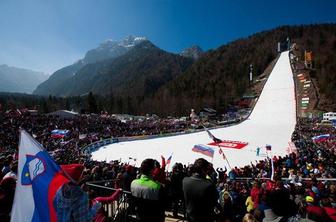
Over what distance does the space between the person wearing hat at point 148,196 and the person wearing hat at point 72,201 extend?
91cm

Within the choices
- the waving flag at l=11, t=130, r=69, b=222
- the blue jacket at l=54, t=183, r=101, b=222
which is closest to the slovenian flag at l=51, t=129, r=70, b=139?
the waving flag at l=11, t=130, r=69, b=222

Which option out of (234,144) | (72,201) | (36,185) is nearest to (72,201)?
(72,201)

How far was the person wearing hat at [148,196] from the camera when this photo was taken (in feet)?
12.3

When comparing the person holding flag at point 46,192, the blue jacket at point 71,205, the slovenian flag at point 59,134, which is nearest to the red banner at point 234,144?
the slovenian flag at point 59,134

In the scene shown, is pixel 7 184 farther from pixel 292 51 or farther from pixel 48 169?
pixel 292 51

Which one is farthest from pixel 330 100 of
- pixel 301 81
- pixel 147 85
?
pixel 147 85

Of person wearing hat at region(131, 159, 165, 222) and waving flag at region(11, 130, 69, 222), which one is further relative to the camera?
person wearing hat at region(131, 159, 165, 222)

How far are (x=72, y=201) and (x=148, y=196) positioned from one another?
3.97 feet

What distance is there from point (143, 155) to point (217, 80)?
11225 cm

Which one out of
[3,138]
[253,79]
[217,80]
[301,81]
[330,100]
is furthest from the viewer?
[217,80]

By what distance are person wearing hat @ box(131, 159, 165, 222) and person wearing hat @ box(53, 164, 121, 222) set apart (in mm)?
905

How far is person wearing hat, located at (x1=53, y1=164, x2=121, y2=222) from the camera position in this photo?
2805mm

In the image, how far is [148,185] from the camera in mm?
3775

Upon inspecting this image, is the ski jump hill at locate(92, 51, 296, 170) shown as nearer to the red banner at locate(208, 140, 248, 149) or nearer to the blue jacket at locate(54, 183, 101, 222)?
the red banner at locate(208, 140, 248, 149)
